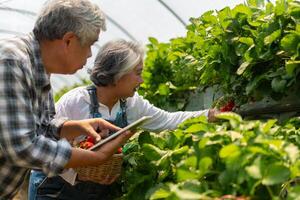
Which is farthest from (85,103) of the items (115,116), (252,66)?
(252,66)

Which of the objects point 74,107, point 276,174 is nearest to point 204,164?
point 276,174

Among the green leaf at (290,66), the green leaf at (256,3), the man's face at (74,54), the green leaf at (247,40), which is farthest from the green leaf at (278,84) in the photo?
the man's face at (74,54)

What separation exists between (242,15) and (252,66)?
283 mm

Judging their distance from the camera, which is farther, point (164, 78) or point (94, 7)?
point (164, 78)

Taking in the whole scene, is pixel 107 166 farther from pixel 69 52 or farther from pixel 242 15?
pixel 242 15

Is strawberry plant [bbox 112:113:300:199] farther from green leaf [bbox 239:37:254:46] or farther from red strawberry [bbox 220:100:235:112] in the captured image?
red strawberry [bbox 220:100:235:112]

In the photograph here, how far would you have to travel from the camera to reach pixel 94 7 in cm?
219

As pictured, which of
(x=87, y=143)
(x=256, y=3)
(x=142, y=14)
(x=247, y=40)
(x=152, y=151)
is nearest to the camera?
(x=152, y=151)

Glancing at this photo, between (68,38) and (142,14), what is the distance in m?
5.29

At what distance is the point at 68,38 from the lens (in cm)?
210

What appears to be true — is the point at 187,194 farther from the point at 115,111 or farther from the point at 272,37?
the point at 115,111

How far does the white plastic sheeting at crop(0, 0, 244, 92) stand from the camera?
643cm

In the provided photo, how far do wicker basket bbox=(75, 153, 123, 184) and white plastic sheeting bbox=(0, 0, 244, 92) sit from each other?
3.33 meters

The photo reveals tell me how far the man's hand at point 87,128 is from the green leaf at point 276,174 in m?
1.19
